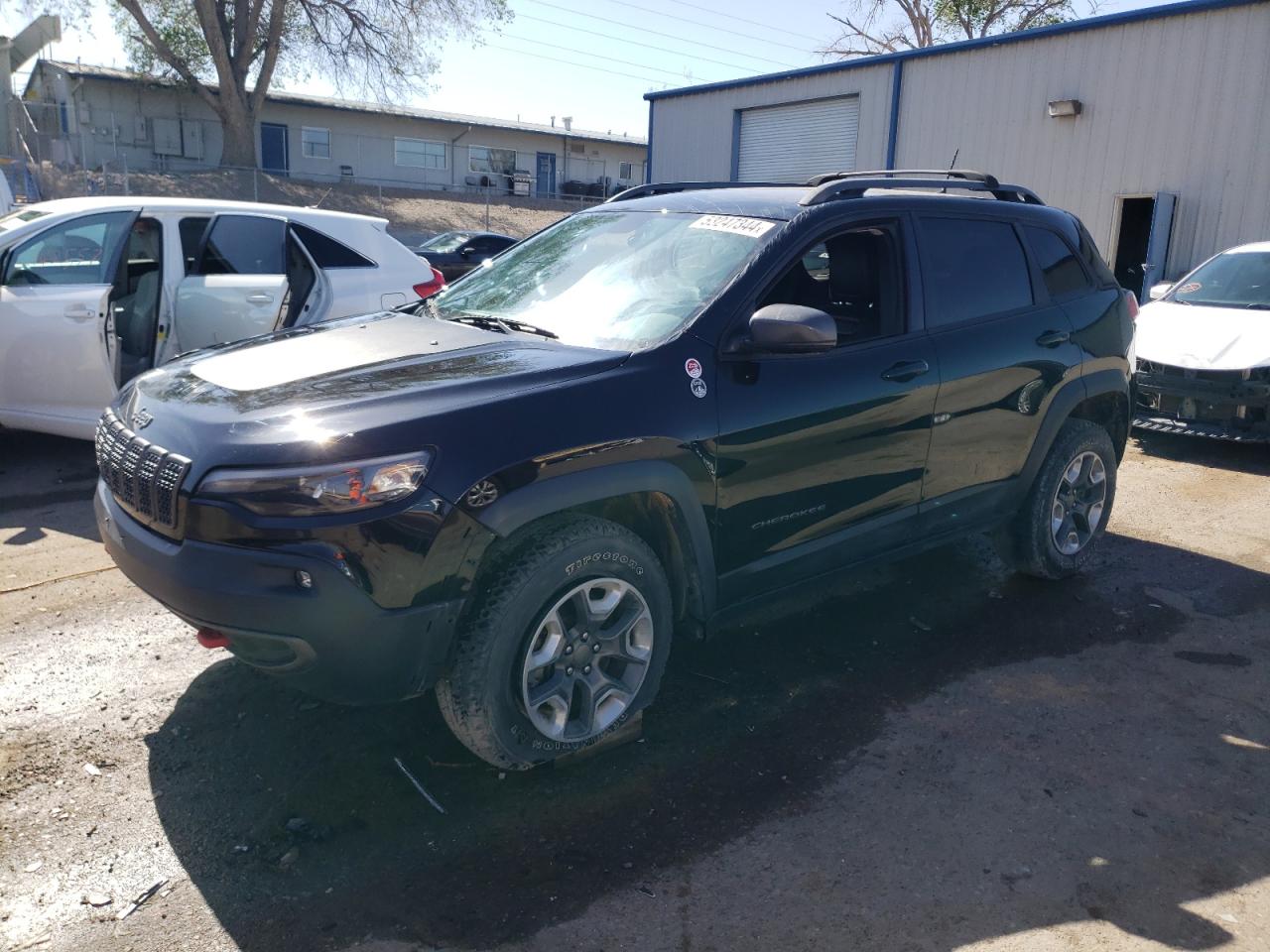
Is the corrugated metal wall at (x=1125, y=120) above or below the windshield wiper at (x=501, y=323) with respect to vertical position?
above

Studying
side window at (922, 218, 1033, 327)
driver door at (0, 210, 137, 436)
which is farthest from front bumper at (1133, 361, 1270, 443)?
driver door at (0, 210, 137, 436)

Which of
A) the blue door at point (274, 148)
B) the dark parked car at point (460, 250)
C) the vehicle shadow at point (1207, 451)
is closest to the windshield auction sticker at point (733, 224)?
the vehicle shadow at point (1207, 451)

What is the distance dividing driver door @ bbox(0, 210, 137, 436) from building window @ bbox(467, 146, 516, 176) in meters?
36.7

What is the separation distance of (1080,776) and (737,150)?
758 inches

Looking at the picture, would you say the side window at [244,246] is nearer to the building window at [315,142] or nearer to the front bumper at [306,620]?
the front bumper at [306,620]

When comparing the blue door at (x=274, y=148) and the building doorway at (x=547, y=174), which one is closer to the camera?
the blue door at (x=274, y=148)

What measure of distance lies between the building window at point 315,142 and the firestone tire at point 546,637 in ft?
127

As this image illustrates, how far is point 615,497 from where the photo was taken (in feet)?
10.6

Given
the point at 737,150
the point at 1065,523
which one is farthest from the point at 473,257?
the point at 1065,523

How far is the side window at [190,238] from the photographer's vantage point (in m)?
6.82

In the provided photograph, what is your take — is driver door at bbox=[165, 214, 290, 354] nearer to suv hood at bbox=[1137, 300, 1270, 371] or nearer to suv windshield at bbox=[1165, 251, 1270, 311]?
suv hood at bbox=[1137, 300, 1270, 371]

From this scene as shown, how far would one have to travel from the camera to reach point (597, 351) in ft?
11.3

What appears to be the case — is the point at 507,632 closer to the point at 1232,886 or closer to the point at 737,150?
the point at 1232,886

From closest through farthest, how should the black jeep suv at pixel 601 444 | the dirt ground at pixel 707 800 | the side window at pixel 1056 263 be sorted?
the dirt ground at pixel 707 800 → the black jeep suv at pixel 601 444 → the side window at pixel 1056 263
